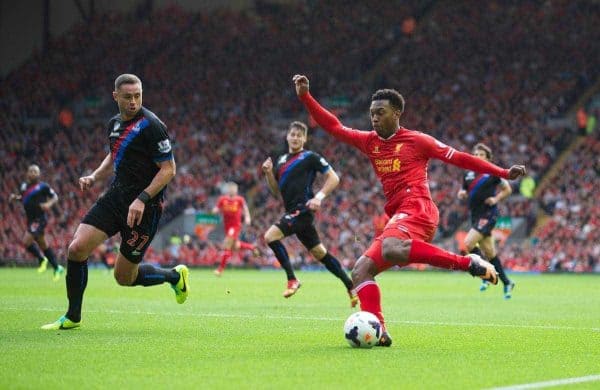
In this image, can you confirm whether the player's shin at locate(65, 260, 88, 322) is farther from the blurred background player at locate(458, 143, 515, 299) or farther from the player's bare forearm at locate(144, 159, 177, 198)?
the blurred background player at locate(458, 143, 515, 299)

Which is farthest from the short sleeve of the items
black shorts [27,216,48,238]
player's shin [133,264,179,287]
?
black shorts [27,216,48,238]

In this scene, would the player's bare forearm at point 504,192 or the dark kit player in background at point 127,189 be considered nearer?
the dark kit player in background at point 127,189

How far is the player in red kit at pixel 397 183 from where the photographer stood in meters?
9.59

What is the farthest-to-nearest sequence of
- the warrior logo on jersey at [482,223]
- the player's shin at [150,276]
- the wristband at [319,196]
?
the warrior logo on jersey at [482,223], the wristband at [319,196], the player's shin at [150,276]

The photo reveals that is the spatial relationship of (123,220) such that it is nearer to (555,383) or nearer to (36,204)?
(555,383)

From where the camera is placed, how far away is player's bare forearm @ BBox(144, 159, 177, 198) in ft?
34.2

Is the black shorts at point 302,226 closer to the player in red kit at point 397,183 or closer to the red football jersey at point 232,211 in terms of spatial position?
the player in red kit at point 397,183

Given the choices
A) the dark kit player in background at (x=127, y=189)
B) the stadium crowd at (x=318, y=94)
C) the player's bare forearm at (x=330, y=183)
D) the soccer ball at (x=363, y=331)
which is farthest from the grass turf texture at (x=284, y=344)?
the stadium crowd at (x=318, y=94)

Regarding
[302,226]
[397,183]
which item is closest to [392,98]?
[397,183]

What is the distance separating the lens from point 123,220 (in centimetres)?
1078

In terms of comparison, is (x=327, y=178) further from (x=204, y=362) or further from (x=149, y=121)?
(x=204, y=362)

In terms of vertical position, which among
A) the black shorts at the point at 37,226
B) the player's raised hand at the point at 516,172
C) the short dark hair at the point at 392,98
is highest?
the short dark hair at the point at 392,98

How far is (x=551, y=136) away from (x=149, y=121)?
Answer: 30458mm

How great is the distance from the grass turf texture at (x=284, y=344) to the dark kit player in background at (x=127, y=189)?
2.20ft
